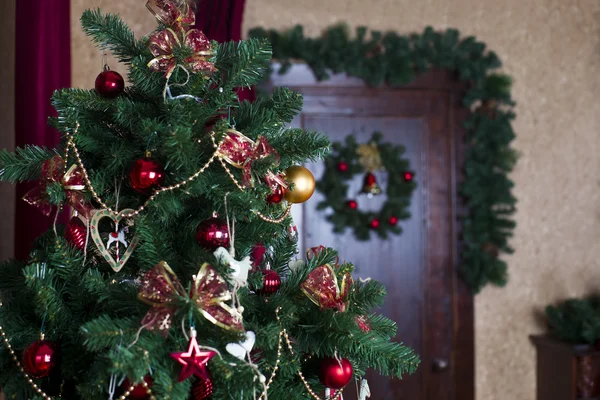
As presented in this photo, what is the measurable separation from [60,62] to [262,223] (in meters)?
1.02

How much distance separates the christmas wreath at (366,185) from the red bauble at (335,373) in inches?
71.0

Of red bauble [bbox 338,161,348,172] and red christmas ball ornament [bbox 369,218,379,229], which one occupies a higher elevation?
red bauble [bbox 338,161,348,172]

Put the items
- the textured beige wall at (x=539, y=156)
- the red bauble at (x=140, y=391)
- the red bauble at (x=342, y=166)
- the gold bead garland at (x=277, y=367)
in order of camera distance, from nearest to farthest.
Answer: the red bauble at (x=140, y=391)
the gold bead garland at (x=277, y=367)
the red bauble at (x=342, y=166)
the textured beige wall at (x=539, y=156)

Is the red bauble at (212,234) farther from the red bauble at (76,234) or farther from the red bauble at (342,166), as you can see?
the red bauble at (342,166)

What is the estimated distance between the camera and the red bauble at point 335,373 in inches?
38.9

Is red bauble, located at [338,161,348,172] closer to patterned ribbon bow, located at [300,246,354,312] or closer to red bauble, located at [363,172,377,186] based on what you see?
red bauble, located at [363,172,377,186]

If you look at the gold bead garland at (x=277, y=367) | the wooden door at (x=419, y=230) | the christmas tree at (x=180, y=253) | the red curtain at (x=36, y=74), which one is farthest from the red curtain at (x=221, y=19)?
the gold bead garland at (x=277, y=367)

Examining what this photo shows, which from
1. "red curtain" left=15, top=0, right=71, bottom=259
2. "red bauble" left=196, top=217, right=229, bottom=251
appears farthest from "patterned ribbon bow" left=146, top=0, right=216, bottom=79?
"red curtain" left=15, top=0, right=71, bottom=259

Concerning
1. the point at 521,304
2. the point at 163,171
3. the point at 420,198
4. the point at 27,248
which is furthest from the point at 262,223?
the point at 521,304

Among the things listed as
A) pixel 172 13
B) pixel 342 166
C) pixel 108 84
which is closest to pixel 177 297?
pixel 108 84

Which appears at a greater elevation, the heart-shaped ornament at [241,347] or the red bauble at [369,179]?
the red bauble at [369,179]

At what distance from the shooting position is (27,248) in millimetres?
1757

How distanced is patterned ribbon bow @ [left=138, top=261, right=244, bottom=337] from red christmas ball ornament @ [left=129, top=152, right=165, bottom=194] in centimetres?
14

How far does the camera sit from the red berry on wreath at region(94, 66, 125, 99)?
1.05 meters
